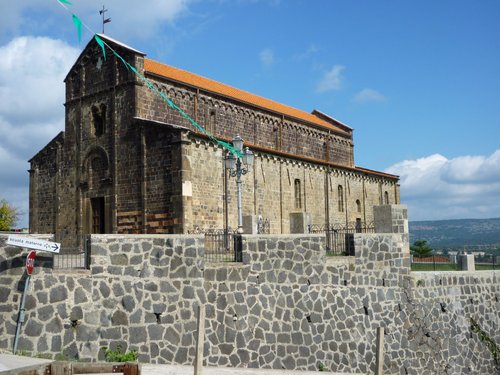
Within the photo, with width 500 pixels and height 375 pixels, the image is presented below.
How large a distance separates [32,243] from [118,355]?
329 cm

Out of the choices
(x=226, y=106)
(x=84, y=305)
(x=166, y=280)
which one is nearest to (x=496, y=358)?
(x=166, y=280)

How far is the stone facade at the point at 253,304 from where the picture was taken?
1298cm

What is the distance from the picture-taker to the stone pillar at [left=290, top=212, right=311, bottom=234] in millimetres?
20498

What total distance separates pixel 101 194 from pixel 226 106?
31.1 ft

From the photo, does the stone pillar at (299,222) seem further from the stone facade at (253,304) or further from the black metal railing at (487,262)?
the black metal railing at (487,262)

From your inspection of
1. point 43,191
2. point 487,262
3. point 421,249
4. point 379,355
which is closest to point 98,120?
point 43,191

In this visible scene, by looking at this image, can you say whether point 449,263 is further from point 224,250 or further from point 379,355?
point 379,355

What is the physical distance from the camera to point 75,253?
48.4ft

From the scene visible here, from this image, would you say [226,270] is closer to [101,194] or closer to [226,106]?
[101,194]

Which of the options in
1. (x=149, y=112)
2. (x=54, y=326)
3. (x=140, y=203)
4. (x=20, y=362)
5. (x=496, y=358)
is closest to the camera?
(x=20, y=362)

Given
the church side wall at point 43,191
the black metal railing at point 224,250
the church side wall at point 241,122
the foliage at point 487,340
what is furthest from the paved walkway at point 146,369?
the church side wall at point 43,191

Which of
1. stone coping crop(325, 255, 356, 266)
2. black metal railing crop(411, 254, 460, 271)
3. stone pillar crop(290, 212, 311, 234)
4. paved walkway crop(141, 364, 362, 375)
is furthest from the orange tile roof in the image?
paved walkway crop(141, 364, 362, 375)

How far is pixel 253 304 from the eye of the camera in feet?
49.8

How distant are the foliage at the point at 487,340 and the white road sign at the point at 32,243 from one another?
1535 centimetres
